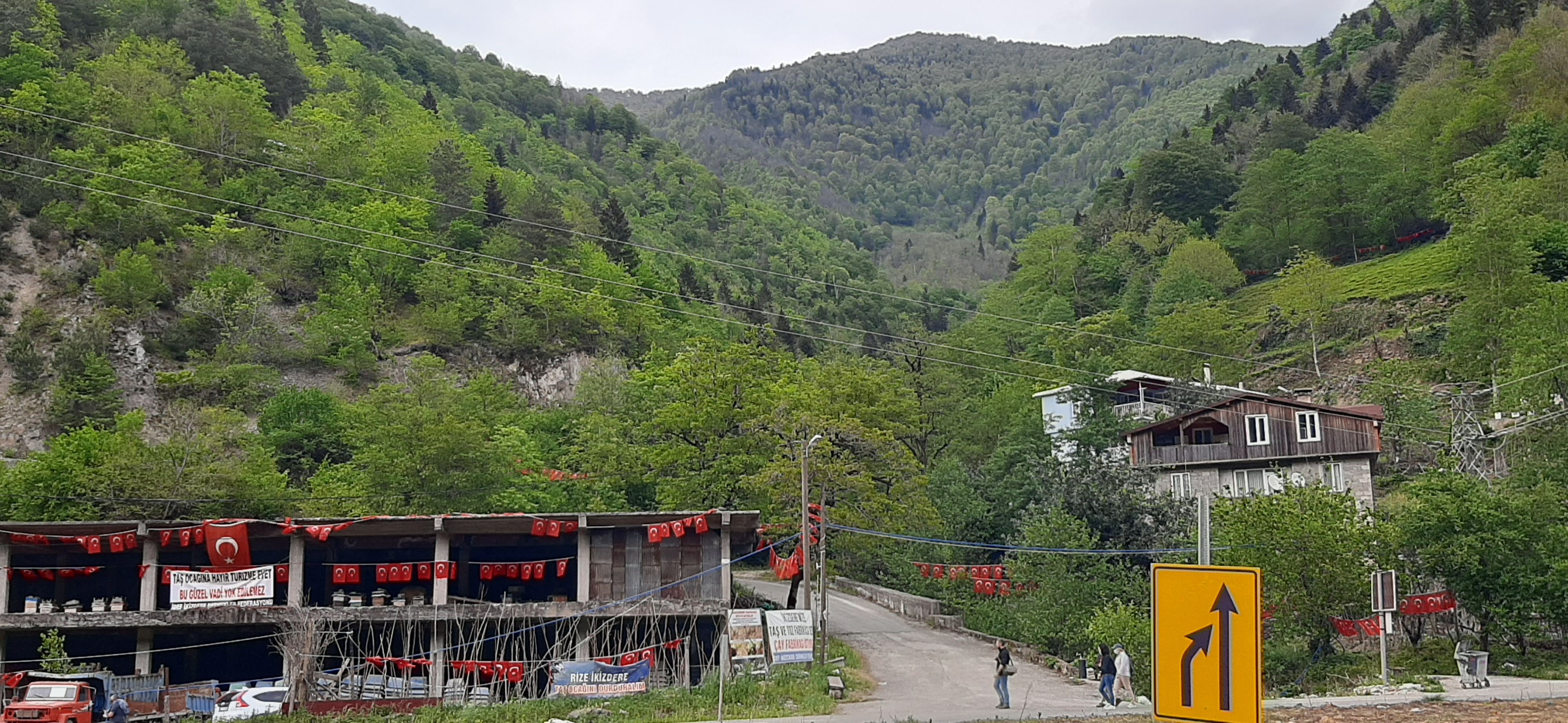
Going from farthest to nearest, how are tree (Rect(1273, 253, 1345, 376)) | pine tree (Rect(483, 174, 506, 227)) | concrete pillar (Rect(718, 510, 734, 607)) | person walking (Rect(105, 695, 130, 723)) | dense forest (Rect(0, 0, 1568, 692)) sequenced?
pine tree (Rect(483, 174, 506, 227)), tree (Rect(1273, 253, 1345, 376)), dense forest (Rect(0, 0, 1568, 692)), concrete pillar (Rect(718, 510, 734, 607)), person walking (Rect(105, 695, 130, 723))

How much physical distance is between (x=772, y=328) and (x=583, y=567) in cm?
5462

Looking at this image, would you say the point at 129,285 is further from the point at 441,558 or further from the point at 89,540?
the point at 441,558

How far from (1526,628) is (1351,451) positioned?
1634 cm

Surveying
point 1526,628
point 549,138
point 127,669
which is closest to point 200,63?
point 549,138

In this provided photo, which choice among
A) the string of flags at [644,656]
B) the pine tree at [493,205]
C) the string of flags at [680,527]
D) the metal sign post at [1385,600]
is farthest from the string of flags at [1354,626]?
the pine tree at [493,205]

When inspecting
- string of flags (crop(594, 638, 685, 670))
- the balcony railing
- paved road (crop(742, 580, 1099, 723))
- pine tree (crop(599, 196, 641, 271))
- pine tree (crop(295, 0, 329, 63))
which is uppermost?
pine tree (crop(295, 0, 329, 63))

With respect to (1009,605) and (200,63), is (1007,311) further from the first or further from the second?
(200,63)

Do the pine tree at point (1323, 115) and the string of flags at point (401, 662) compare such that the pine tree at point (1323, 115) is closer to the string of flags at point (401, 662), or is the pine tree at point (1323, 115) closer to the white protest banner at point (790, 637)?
the white protest banner at point (790, 637)

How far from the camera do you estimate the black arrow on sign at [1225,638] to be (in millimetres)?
6559

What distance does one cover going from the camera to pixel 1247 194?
294 ft

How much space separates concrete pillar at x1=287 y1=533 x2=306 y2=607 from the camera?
34156mm

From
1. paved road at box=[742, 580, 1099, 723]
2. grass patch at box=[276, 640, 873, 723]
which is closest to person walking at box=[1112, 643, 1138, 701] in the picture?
paved road at box=[742, 580, 1099, 723]

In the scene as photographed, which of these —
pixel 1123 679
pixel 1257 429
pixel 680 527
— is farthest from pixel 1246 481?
pixel 680 527

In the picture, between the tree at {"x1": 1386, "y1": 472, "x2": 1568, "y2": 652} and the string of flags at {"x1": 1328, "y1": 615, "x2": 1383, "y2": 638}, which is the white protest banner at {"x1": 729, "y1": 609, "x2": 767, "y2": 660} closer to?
the string of flags at {"x1": 1328, "y1": 615, "x2": 1383, "y2": 638}
